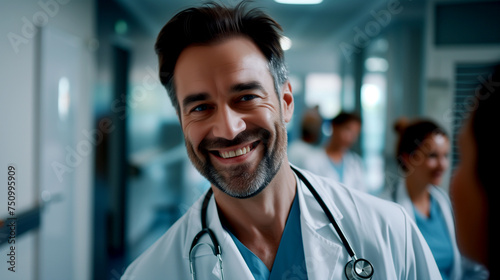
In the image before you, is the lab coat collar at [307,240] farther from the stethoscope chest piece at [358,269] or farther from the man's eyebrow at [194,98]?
the man's eyebrow at [194,98]

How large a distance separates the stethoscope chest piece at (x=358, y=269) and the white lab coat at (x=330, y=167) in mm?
1269

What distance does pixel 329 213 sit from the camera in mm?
683

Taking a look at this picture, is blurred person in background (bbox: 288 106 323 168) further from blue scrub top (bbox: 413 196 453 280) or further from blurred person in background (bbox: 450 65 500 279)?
blurred person in background (bbox: 450 65 500 279)

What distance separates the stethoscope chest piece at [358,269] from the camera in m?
0.62

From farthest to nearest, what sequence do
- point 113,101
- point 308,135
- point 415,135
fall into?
point 308,135 < point 113,101 < point 415,135

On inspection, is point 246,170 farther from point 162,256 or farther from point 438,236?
point 438,236

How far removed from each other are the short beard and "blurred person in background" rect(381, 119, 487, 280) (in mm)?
607

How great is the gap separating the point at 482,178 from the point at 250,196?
353 millimetres

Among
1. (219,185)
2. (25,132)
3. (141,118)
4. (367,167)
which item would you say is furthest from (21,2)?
(367,167)

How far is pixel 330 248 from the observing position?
67cm

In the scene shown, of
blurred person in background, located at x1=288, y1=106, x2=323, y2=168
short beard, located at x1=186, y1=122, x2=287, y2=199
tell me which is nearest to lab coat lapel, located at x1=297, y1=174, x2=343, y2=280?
short beard, located at x1=186, y1=122, x2=287, y2=199

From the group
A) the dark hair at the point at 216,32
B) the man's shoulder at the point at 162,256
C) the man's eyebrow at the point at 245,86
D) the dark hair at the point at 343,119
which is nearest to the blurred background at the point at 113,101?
the dark hair at the point at 216,32

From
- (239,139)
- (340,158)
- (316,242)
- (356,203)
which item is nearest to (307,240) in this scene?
(316,242)

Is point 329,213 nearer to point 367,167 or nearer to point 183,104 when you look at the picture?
point 183,104
